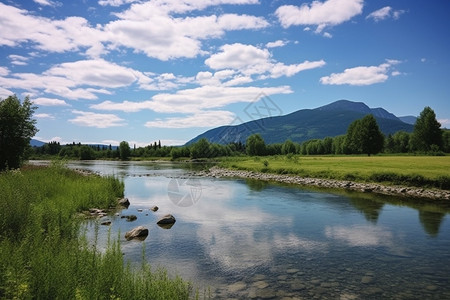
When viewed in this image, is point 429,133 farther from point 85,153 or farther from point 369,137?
point 85,153

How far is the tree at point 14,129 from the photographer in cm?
2922

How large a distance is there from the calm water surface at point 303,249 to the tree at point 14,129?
1510cm

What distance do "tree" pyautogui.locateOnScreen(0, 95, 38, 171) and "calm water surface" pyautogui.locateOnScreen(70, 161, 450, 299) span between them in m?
15.1

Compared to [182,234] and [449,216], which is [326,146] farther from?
[182,234]

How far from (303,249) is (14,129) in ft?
97.8

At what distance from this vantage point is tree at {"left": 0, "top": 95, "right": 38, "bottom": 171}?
29.2m

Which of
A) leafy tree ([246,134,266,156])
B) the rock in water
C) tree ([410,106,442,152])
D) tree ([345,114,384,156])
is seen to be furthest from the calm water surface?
leafy tree ([246,134,266,156])

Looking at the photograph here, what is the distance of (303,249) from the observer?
14312 mm

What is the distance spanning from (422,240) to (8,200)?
19259 millimetres

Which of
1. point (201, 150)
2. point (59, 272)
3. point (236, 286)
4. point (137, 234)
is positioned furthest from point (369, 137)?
point (201, 150)

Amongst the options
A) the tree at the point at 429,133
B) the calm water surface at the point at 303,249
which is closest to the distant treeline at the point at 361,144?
the tree at the point at 429,133

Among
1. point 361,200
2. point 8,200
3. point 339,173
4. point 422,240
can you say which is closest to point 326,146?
point 339,173

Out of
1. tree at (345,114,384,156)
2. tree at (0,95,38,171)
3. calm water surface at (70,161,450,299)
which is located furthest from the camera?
tree at (345,114,384,156)

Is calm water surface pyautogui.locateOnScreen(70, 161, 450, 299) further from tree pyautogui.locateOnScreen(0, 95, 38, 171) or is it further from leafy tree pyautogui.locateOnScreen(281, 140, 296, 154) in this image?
leafy tree pyautogui.locateOnScreen(281, 140, 296, 154)
